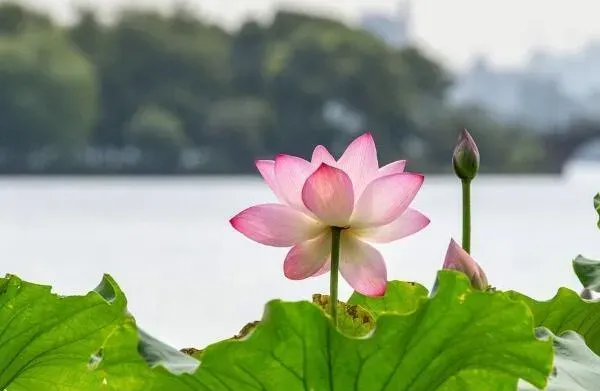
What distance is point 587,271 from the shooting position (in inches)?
27.0

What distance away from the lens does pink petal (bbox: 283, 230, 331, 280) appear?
0.52 m

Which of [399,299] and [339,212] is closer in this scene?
[339,212]

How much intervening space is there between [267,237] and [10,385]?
19cm

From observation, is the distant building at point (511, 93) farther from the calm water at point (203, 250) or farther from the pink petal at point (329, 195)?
the pink petal at point (329, 195)

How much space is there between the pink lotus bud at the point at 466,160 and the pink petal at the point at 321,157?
0.26 ft

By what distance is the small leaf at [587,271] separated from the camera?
2.21ft

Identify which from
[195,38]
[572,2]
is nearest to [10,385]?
[572,2]

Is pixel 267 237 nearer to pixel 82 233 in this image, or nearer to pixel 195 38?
pixel 82 233

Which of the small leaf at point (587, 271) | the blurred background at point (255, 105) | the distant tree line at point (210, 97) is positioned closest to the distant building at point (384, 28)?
the blurred background at point (255, 105)

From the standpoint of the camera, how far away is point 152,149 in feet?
54.2

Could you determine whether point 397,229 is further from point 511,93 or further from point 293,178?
point 511,93

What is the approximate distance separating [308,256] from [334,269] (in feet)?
0.12

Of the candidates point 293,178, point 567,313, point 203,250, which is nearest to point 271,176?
point 293,178

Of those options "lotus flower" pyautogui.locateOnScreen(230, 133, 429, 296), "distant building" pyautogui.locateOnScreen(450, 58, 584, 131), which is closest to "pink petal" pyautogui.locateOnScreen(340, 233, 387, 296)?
"lotus flower" pyautogui.locateOnScreen(230, 133, 429, 296)
